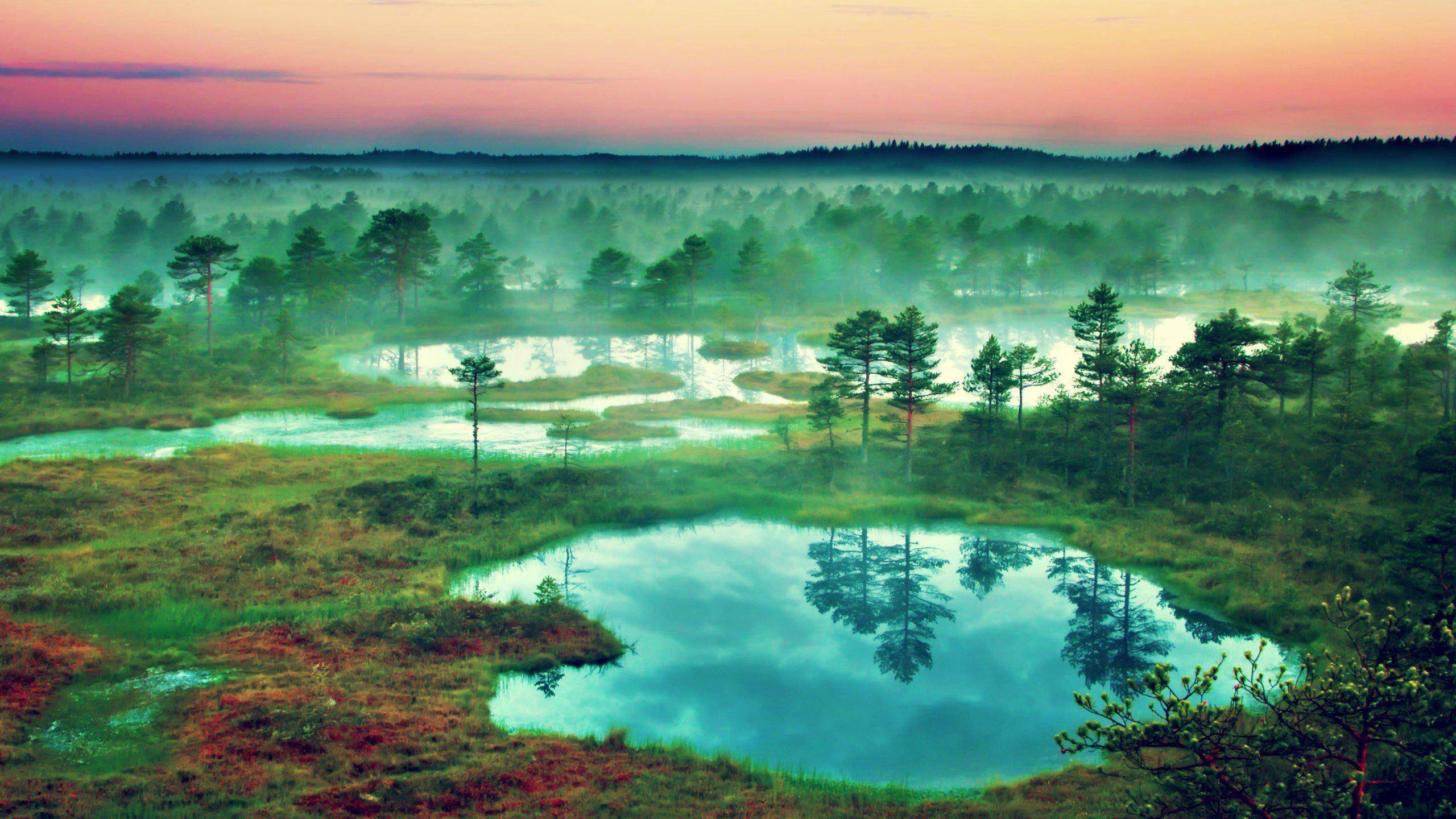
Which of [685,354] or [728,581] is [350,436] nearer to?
[728,581]

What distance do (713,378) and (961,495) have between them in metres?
42.3

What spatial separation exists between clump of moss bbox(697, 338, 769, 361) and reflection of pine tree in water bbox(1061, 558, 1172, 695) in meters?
63.0

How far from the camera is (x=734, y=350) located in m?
101

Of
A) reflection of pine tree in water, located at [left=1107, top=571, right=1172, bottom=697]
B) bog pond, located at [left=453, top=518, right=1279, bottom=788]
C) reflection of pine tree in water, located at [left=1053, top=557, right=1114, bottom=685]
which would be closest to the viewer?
bog pond, located at [left=453, top=518, right=1279, bottom=788]

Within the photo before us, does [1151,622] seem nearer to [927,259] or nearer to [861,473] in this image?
[861,473]

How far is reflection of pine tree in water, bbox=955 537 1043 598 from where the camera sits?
3969cm

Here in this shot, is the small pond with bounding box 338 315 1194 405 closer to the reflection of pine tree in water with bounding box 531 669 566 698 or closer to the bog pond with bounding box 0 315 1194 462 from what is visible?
the bog pond with bounding box 0 315 1194 462

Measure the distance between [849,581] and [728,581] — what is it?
17.4 ft

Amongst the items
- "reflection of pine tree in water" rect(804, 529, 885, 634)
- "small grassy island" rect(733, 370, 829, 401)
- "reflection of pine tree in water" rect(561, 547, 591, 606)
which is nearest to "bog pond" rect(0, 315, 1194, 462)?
"small grassy island" rect(733, 370, 829, 401)

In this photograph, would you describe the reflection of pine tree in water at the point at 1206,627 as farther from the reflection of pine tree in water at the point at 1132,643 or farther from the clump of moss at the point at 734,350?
the clump of moss at the point at 734,350

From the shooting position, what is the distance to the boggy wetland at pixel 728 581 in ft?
67.4

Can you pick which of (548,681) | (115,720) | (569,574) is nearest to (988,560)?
(569,574)

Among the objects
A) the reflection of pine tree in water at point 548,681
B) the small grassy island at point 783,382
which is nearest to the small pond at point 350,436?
the small grassy island at point 783,382

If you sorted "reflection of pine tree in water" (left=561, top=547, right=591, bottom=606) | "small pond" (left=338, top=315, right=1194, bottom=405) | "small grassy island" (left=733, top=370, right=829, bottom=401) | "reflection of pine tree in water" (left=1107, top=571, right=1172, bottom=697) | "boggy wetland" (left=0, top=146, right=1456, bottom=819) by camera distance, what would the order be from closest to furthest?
"boggy wetland" (left=0, top=146, right=1456, bottom=819)
"reflection of pine tree in water" (left=1107, top=571, right=1172, bottom=697)
"reflection of pine tree in water" (left=561, top=547, right=591, bottom=606)
"small grassy island" (left=733, top=370, right=829, bottom=401)
"small pond" (left=338, top=315, right=1194, bottom=405)
